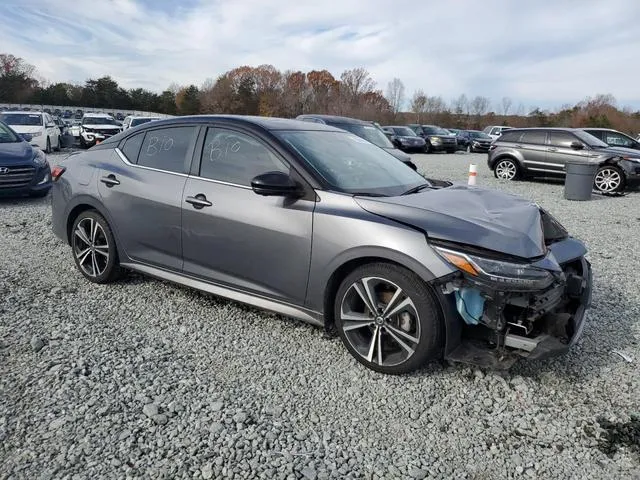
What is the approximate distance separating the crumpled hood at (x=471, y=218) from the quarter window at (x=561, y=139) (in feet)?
37.1

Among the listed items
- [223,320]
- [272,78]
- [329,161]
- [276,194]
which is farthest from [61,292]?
[272,78]

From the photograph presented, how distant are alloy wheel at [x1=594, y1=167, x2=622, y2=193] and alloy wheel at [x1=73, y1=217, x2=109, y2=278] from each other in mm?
12657

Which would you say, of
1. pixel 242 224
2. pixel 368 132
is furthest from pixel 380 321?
pixel 368 132

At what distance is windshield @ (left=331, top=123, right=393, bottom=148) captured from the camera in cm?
1225

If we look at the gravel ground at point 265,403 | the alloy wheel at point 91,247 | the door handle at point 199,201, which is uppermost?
the door handle at point 199,201

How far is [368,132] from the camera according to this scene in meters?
12.5

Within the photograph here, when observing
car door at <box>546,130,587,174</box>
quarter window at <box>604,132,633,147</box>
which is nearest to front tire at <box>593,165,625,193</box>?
car door at <box>546,130,587,174</box>

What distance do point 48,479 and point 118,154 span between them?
10.2 ft

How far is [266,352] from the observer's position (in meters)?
3.55

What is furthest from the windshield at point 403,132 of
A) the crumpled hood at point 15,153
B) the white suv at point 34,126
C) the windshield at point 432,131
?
the crumpled hood at point 15,153

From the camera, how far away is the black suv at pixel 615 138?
47.9ft

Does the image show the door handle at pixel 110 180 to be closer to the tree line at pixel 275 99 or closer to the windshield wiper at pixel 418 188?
the windshield wiper at pixel 418 188

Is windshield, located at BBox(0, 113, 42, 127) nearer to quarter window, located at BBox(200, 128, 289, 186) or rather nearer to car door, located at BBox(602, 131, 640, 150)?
quarter window, located at BBox(200, 128, 289, 186)

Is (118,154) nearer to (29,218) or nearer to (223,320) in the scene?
(223,320)
